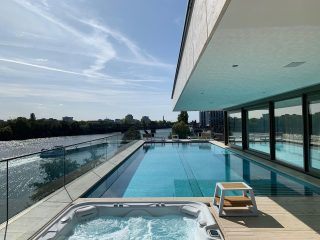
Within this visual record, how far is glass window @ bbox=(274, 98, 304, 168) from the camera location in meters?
8.68

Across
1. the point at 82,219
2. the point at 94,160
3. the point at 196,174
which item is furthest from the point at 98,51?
the point at 82,219

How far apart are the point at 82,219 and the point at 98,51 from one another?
6.34 m

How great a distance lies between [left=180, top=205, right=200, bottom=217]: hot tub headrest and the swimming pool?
51.7 inches

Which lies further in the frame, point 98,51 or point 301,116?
point 98,51

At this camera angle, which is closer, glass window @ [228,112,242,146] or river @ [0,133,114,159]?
river @ [0,133,114,159]

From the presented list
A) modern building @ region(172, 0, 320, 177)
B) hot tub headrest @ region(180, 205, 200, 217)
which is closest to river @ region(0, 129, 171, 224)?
hot tub headrest @ region(180, 205, 200, 217)

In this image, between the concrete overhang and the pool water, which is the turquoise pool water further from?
the pool water

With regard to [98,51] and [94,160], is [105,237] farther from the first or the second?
[98,51]

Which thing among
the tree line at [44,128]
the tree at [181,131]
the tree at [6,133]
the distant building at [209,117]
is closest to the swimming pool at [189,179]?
the tree line at [44,128]

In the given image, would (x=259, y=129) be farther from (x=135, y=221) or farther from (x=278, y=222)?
(x=135, y=221)

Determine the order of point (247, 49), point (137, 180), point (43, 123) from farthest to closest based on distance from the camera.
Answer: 1. point (43, 123)
2. point (137, 180)
3. point (247, 49)

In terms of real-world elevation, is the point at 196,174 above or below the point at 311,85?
below

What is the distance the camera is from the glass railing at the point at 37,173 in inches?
159

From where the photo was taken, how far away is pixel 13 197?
4.18 metres
